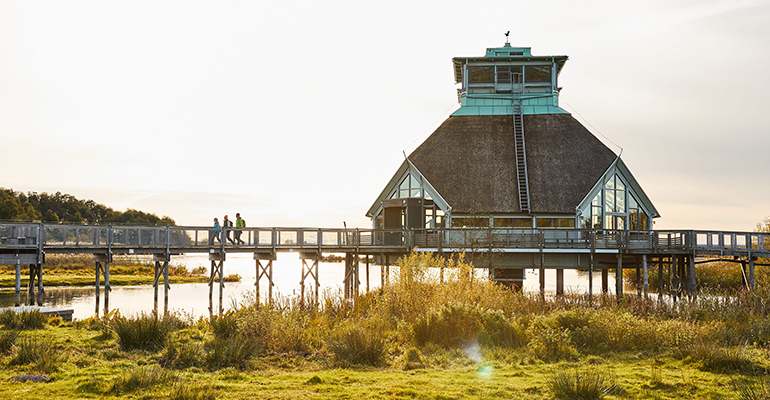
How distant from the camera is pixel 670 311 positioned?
55.3 feet

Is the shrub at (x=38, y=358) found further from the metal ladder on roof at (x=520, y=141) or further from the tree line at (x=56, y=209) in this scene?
the tree line at (x=56, y=209)

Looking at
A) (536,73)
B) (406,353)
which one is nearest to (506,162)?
(536,73)

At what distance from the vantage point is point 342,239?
29.6 m

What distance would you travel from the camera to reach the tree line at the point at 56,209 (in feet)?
308

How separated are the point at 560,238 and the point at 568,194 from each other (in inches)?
189

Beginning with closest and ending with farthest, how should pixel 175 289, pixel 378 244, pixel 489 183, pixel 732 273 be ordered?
pixel 378 244 < pixel 489 183 < pixel 732 273 < pixel 175 289

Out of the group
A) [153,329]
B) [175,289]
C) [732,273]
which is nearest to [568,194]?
[732,273]

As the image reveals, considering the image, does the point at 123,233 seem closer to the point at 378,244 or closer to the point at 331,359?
the point at 378,244

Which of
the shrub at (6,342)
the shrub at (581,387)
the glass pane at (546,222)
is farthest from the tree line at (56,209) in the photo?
the shrub at (581,387)

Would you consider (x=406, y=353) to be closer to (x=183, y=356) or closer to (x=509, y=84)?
(x=183, y=356)

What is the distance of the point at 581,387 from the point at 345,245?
71.0ft

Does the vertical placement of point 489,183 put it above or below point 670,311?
above

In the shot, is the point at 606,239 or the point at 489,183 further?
the point at 489,183

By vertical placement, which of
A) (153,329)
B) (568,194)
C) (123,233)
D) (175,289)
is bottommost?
(175,289)
